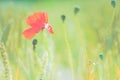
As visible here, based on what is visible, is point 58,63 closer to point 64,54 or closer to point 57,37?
point 64,54

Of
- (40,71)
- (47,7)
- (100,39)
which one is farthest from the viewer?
(47,7)

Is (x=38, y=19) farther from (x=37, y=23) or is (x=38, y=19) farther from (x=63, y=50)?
(x=63, y=50)

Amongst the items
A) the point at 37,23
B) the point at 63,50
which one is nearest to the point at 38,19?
the point at 37,23

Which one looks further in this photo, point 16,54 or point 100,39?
point 100,39

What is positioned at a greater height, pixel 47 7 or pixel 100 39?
pixel 47 7

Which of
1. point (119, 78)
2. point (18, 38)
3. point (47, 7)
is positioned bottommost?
point (119, 78)

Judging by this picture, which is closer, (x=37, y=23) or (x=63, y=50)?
(x=37, y=23)

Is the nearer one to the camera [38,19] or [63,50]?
[38,19]

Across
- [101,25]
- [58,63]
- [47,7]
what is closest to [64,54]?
[58,63]
